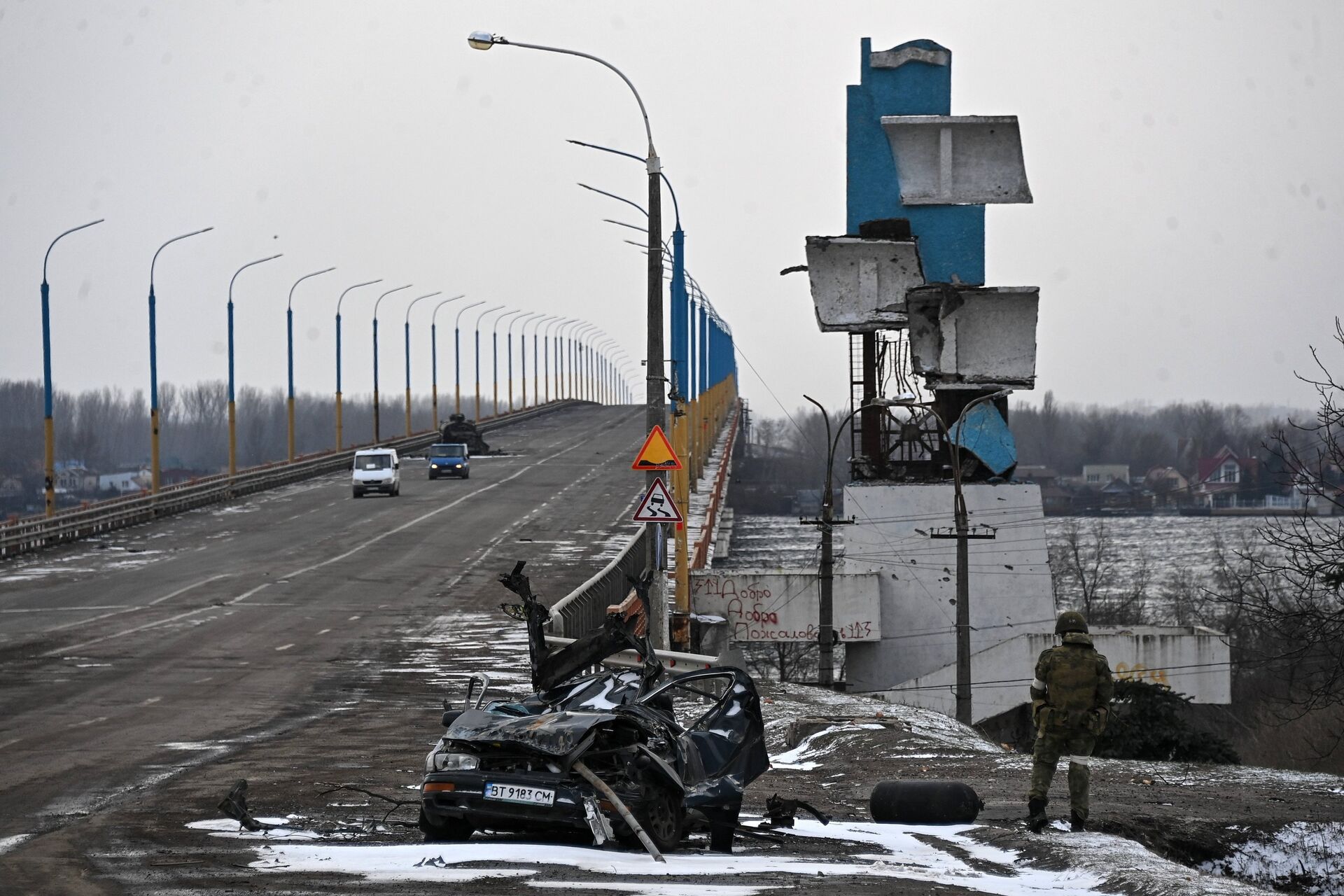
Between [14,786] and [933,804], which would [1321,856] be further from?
[14,786]

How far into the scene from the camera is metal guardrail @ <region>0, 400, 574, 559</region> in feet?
140

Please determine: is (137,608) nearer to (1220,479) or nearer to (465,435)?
(465,435)

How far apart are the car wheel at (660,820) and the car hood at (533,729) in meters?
0.54

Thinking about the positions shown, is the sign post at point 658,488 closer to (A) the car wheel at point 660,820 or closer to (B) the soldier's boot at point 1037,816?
(B) the soldier's boot at point 1037,816

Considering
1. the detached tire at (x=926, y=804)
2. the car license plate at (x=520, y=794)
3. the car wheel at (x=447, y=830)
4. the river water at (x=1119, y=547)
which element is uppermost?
the car license plate at (x=520, y=794)

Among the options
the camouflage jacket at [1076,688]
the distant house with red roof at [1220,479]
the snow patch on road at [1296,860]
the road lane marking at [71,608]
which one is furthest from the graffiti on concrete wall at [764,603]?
the camouflage jacket at [1076,688]

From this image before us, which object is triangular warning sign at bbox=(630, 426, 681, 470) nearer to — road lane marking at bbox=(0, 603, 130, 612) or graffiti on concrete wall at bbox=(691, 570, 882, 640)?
road lane marking at bbox=(0, 603, 130, 612)

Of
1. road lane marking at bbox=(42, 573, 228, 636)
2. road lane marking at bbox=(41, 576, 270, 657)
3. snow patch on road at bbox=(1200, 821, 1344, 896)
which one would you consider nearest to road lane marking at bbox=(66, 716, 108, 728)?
road lane marking at bbox=(41, 576, 270, 657)

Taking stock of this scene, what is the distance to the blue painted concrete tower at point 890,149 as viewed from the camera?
172 feet

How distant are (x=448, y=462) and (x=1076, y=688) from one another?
194 feet

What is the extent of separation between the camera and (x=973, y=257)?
52750 mm

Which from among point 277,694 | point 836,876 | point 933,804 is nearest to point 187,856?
point 836,876

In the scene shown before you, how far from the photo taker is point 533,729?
366 inches

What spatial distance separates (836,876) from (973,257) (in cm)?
4592
